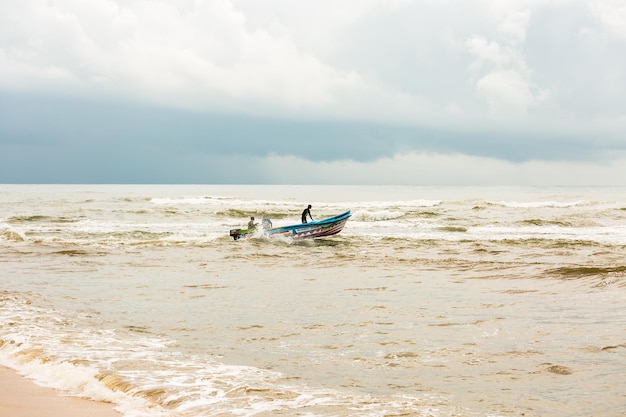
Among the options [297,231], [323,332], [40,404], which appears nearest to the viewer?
[40,404]

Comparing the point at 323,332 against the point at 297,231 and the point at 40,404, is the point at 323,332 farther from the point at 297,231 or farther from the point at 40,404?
the point at 297,231

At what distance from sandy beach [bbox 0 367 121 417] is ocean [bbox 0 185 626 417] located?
243 millimetres

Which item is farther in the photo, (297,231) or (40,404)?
(297,231)

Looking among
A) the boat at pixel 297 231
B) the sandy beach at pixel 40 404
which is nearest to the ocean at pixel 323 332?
the sandy beach at pixel 40 404

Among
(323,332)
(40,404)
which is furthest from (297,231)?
(40,404)

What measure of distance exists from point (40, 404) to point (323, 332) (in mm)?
4933

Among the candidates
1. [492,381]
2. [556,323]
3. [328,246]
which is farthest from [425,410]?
[328,246]

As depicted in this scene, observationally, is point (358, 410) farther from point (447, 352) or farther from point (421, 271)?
point (421, 271)

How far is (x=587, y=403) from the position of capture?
615cm

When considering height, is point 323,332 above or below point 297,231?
below

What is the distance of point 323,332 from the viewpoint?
974 cm

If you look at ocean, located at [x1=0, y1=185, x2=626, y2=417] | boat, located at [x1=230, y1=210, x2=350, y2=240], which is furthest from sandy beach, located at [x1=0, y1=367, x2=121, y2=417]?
boat, located at [x1=230, y1=210, x2=350, y2=240]

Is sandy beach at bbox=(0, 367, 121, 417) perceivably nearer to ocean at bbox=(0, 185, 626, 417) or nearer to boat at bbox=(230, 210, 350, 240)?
ocean at bbox=(0, 185, 626, 417)

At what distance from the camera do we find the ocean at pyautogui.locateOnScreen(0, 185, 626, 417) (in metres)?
6.30
